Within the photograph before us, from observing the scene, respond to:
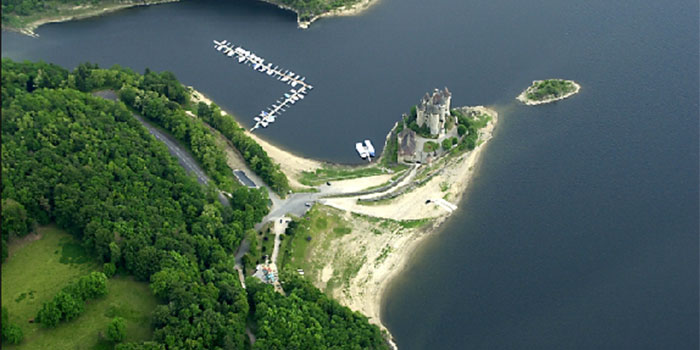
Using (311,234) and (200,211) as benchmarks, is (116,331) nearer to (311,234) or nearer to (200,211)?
(200,211)

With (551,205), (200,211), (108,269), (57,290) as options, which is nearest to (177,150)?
(200,211)

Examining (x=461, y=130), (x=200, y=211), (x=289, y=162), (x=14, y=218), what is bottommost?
(x=200, y=211)

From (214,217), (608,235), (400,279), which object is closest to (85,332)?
(214,217)

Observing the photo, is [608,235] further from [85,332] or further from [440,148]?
[85,332]

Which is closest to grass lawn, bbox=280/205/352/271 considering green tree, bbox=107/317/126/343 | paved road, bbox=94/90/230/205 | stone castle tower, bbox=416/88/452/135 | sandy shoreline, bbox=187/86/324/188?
sandy shoreline, bbox=187/86/324/188

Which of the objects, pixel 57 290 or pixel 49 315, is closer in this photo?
pixel 49 315

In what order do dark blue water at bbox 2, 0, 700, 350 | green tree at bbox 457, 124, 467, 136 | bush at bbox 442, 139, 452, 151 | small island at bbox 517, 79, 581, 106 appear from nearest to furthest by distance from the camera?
dark blue water at bbox 2, 0, 700, 350
bush at bbox 442, 139, 452, 151
green tree at bbox 457, 124, 467, 136
small island at bbox 517, 79, 581, 106

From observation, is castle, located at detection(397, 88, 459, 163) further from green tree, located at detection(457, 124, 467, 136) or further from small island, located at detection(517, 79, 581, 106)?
small island, located at detection(517, 79, 581, 106)

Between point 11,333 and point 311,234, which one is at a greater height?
point 311,234
